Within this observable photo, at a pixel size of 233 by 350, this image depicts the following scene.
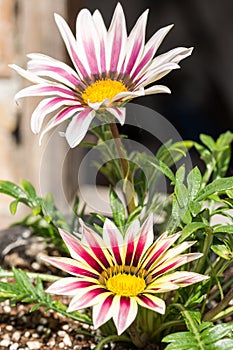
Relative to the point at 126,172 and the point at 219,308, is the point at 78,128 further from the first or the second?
the point at 219,308

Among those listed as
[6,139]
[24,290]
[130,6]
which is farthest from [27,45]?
[130,6]

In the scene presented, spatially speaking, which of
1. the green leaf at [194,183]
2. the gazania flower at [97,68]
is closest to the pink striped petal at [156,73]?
the gazania flower at [97,68]

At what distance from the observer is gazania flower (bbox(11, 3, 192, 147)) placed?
0.70 meters

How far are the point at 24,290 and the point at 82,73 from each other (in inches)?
10.5

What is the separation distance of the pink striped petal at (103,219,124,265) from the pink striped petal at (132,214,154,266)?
0.02m

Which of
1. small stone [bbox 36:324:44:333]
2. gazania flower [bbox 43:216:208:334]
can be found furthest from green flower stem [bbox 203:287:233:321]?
small stone [bbox 36:324:44:333]

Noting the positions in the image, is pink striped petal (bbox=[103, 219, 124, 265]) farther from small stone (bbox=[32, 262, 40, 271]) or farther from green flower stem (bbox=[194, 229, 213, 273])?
small stone (bbox=[32, 262, 40, 271])

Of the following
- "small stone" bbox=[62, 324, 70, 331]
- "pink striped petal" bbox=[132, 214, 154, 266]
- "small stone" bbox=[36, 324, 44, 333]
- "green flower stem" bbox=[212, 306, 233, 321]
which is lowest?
"small stone" bbox=[62, 324, 70, 331]

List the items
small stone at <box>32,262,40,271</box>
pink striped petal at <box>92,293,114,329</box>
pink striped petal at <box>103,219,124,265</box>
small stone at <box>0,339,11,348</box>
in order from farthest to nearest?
1. small stone at <box>32,262,40,271</box>
2. small stone at <box>0,339,11,348</box>
3. pink striped petal at <box>103,219,124,265</box>
4. pink striped petal at <box>92,293,114,329</box>

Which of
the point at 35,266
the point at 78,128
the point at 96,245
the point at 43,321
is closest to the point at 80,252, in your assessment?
the point at 96,245

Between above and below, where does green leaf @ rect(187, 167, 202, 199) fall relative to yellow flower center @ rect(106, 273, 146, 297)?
above

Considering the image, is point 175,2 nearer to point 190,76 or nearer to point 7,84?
point 190,76

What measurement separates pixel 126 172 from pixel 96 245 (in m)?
0.10

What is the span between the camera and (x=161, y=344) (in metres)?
0.86
